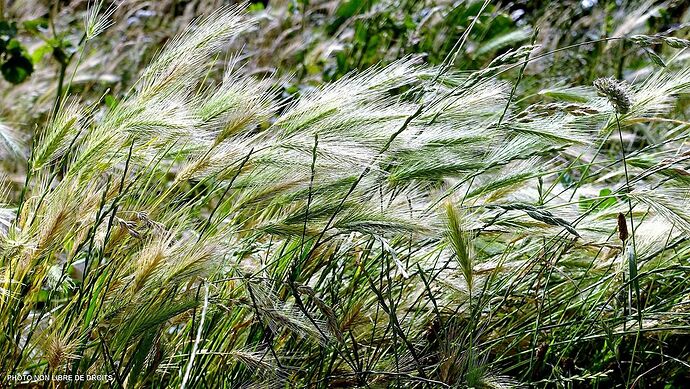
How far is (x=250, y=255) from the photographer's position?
1.49 meters

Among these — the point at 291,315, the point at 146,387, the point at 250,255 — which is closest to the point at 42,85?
the point at 250,255

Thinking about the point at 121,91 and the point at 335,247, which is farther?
the point at 121,91

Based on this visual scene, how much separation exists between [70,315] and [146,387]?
0.57 ft

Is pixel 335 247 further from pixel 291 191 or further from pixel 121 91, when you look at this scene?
pixel 121 91

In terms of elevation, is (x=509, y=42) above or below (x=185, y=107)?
below

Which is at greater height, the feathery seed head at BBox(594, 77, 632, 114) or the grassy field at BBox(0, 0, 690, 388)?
the feathery seed head at BBox(594, 77, 632, 114)

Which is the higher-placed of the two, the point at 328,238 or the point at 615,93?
the point at 615,93

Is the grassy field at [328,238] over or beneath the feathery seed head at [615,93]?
beneath

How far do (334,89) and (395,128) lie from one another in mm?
120

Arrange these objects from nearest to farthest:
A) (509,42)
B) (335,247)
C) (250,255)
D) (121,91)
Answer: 1. (335,247)
2. (250,255)
3. (509,42)
4. (121,91)

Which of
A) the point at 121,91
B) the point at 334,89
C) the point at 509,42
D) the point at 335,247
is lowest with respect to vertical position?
the point at 121,91

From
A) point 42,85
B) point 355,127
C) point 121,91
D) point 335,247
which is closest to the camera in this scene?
point 355,127

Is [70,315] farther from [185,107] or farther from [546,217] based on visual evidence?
[546,217]

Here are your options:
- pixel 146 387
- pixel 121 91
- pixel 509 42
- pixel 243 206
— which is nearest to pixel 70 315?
pixel 146 387
